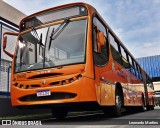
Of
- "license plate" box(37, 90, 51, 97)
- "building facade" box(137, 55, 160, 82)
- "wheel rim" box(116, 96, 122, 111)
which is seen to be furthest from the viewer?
"building facade" box(137, 55, 160, 82)

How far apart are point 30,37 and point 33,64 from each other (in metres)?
0.96

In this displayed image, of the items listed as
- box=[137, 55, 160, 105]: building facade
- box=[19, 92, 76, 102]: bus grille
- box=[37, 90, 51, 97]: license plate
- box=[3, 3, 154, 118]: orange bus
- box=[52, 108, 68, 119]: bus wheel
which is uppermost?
box=[137, 55, 160, 105]: building facade

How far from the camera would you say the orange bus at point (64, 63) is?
669cm

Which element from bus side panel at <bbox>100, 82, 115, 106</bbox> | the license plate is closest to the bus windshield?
the license plate

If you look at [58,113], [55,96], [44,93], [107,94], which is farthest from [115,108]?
[44,93]

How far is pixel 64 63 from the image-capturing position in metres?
6.91

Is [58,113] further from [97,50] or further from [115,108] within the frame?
[97,50]

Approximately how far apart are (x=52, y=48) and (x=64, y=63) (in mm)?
658

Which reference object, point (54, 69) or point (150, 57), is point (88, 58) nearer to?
point (54, 69)

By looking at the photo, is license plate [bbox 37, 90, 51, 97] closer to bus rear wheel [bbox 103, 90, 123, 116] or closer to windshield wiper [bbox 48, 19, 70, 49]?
windshield wiper [bbox 48, 19, 70, 49]

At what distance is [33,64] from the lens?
24.3ft

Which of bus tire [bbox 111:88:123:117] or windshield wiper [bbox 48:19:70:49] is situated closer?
windshield wiper [bbox 48:19:70:49]

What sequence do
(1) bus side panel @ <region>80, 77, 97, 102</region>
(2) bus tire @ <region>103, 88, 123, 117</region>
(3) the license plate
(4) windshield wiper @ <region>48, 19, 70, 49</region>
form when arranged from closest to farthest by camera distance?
(1) bus side panel @ <region>80, 77, 97, 102</region> → (3) the license plate → (4) windshield wiper @ <region>48, 19, 70, 49</region> → (2) bus tire @ <region>103, 88, 123, 117</region>

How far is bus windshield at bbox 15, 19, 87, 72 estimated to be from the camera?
697 cm
